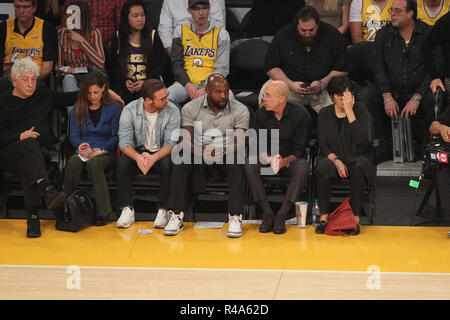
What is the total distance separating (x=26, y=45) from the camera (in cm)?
724

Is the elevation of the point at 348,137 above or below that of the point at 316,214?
above

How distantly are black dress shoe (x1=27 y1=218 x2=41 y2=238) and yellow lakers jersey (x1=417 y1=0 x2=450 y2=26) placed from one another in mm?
4290

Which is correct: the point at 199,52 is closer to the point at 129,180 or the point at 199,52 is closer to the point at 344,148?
the point at 129,180

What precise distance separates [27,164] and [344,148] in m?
2.59

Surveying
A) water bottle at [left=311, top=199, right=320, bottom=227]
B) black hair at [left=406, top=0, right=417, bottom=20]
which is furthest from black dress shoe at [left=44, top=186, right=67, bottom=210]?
black hair at [left=406, top=0, right=417, bottom=20]

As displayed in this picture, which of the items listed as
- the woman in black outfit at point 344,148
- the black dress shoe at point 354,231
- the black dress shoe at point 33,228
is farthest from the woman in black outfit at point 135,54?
the black dress shoe at point 354,231

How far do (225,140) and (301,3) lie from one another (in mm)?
2261

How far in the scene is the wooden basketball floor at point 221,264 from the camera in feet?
14.4

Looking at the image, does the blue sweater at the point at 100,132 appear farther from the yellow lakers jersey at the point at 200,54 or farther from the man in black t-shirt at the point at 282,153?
the man in black t-shirt at the point at 282,153

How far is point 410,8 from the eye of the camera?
6773 mm

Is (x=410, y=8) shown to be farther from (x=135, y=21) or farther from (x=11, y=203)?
(x=11, y=203)

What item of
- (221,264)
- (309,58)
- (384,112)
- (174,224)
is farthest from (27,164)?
(384,112)

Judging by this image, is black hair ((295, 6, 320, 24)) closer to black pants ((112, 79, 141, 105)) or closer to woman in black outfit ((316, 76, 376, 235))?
woman in black outfit ((316, 76, 376, 235))

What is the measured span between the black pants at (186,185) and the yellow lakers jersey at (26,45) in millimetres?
2255
